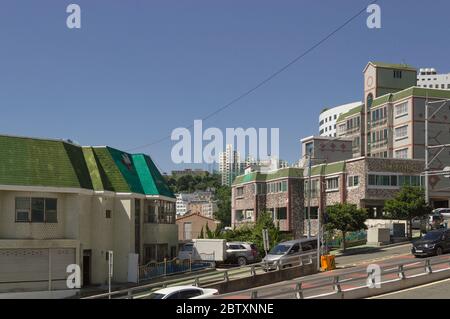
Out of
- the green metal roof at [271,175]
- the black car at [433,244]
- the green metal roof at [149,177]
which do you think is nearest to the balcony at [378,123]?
the green metal roof at [271,175]

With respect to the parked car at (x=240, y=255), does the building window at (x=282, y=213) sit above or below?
above

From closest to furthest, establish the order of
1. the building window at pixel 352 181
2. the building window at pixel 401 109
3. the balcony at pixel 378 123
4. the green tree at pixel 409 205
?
the green tree at pixel 409 205, the building window at pixel 352 181, the building window at pixel 401 109, the balcony at pixel 378 123

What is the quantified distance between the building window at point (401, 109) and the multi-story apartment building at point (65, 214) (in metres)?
41.5

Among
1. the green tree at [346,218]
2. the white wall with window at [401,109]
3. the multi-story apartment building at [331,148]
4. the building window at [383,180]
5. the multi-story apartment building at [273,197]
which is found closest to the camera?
the green tree at [346,218]

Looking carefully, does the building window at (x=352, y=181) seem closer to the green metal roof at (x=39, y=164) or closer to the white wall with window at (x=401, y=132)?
the white wall with window at (x=401, y=132)

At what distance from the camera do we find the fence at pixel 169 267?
129 ft

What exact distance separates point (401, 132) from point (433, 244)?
39.9 m

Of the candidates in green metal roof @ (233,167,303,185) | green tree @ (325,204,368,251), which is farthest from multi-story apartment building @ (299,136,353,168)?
green tree @ (325,204,368,251)

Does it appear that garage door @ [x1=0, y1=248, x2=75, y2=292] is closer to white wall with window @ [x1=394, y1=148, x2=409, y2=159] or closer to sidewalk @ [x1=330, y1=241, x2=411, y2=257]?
sidewalk @ [x1=330, y1=241, x2=411, y2=257]

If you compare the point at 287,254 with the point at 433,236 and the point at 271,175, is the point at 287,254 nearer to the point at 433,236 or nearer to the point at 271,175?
the point at 433,236

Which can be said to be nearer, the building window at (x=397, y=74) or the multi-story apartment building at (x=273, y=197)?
the multi-story apartment building at (x=273, y=197)

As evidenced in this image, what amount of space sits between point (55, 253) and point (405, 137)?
51.5 m

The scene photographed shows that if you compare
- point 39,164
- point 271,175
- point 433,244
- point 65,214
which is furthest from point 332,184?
point 39,164
